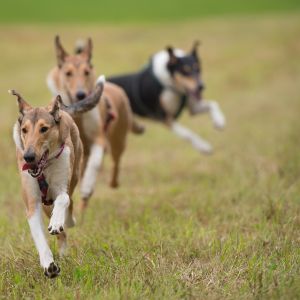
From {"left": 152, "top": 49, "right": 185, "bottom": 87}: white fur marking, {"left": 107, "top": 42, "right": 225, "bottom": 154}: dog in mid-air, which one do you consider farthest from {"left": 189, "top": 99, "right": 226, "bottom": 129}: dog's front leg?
{"left": 152, "top": 49, "right": 185, "bottom": 87}: white fur marking

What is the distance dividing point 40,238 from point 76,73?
3.29 m

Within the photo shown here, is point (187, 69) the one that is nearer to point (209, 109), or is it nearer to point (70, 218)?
point (209, 109)

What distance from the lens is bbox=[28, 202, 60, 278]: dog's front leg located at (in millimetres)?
4180

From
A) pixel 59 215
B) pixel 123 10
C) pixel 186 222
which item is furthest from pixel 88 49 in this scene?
pixel 123 10

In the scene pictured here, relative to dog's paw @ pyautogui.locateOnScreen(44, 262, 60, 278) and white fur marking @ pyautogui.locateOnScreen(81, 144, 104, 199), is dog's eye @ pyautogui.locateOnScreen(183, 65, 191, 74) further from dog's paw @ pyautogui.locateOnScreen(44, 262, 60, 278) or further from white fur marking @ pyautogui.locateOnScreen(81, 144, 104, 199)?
dog's paw @ pyautogui.locateOnScreen(44, 262, 60, 278)

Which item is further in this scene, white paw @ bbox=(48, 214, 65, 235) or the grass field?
white paw @ bbox=(48, 214, 65, 235)

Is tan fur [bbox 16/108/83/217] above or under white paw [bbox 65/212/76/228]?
above

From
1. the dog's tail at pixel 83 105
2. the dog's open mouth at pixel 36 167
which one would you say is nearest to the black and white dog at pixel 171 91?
the dog's tail at pixel 83 105

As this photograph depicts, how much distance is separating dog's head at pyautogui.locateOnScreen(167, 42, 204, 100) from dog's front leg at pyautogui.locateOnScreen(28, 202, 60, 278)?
5.88 metres

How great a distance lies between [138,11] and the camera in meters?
40.1

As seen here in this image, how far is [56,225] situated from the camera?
14.1 ft

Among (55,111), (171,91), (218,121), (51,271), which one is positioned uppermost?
(55,111)

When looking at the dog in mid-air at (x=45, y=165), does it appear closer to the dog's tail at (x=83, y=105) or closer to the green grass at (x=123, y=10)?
the dog's tail at (x=83, y=105)

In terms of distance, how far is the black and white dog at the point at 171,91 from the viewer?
10109mm
